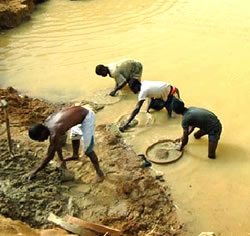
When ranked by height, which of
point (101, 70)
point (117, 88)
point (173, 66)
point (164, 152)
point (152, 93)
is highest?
point (101, 70)

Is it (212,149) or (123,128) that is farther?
(123,128)

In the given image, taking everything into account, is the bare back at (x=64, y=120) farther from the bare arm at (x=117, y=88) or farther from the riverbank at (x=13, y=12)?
the riverbank at (x=13, y=12)

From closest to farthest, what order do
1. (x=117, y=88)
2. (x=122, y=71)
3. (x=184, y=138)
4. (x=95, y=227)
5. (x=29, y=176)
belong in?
(x=95, y=227) < (x=29, y=176) < (x=184, y=138) < (x=122, y=71) < (x=117, y=88)

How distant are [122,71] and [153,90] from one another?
127cm

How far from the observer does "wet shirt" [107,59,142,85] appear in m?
8.41

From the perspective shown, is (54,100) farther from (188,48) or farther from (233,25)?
(233,25)

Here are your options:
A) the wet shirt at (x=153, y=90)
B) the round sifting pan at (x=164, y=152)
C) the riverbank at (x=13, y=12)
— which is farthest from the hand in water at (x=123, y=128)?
the riverbank at (x=13, y=12)

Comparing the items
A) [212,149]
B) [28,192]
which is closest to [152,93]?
[212,149]

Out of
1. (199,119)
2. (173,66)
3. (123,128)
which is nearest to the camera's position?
(199,119)

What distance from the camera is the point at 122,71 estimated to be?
8.45 m

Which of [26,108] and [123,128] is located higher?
[26,108]

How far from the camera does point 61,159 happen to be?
6223mm

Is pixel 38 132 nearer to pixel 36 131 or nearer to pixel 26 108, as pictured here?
pixel 36 131

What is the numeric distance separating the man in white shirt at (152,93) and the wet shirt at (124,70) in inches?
29.6
